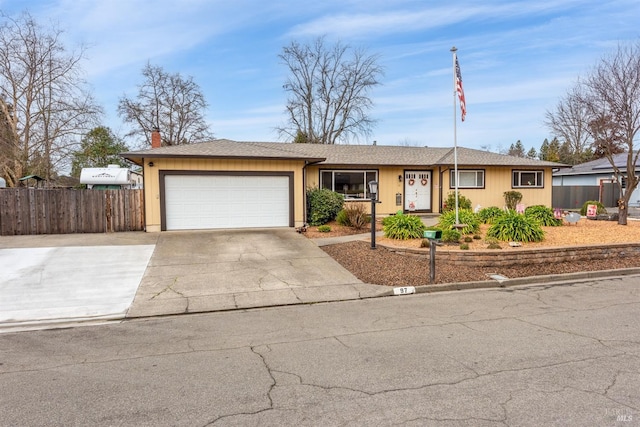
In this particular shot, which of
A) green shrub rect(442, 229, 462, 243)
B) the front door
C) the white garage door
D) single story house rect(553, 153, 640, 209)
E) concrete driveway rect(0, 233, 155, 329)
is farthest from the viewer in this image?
single story house rect(553, 153, 640, 209)

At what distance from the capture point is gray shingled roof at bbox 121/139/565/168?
1507 centimetres

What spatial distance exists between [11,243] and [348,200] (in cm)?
1280

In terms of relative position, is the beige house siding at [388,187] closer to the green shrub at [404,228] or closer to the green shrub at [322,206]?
the green shrub at [322,206]

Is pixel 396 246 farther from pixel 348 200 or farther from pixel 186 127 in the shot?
pixel 186 127

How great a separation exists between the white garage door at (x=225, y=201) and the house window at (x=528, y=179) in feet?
41.2

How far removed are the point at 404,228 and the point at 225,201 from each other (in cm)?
662

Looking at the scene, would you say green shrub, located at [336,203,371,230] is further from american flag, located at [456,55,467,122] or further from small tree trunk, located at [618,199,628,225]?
small tree trunk, located at [618,199,628,225]

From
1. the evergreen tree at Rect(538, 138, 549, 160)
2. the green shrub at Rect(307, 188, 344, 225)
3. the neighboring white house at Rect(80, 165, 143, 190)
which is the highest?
the evergreen tree at Rect(538, 138, 549, 160)

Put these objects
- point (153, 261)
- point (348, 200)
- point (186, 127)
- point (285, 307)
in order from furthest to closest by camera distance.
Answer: point (186, 127), point (348, 200), point (153, 261), point (285, 307)

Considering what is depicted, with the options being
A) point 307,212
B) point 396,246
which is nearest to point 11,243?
point 307,212

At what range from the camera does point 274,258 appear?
416 inches

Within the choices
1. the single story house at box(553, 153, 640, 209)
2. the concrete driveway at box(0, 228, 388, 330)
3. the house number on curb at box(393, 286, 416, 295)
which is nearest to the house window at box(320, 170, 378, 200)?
the concrete driveway at box(0, 228, 388, 330)

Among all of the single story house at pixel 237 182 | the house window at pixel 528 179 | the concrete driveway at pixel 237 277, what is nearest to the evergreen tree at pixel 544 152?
the house window at pixel 528 179

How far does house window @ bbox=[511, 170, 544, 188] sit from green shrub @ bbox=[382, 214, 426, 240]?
36.3ft
